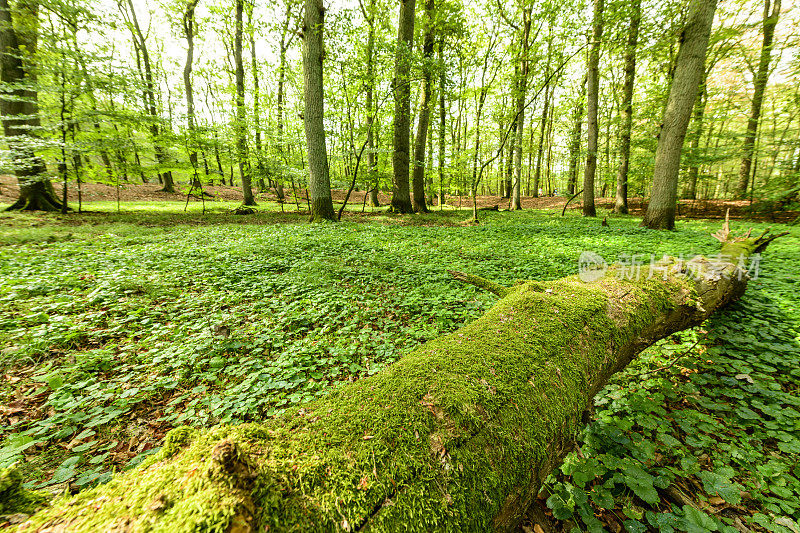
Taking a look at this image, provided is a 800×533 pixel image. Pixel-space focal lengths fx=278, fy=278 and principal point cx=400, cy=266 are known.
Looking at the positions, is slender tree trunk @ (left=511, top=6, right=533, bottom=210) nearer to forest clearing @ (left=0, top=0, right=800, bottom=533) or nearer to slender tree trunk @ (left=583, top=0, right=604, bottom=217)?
forest clearing @ (left=0, top=0, right=800, bottom=533)

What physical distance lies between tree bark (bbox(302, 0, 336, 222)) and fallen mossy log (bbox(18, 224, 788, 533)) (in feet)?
26.6

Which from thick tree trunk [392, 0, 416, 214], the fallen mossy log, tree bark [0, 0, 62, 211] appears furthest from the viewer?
thick tree trunk [392, 0, 416, 214]

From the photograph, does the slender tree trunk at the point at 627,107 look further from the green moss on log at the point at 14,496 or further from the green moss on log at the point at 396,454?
the green moss on log at the point at 14,496

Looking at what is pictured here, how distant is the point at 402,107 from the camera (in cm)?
981

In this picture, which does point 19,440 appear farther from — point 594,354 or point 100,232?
point 100,232

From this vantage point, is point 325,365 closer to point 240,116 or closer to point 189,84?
point 240,116

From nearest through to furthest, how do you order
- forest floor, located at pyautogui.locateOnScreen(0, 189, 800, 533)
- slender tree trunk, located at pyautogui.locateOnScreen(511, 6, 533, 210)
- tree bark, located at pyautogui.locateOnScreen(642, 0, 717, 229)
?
1. forest floor, located at pyautogui.locateOnScreen(0, 189, 800, 533)
2. tree bark, located at pyautogui.locateOnScreen(642, 0, 717, 229)
3. slender tree trunk, located at pyautogui.locateOnScreen(511, 6, 533, 210)

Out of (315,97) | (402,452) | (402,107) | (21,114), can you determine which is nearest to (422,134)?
(402,107)

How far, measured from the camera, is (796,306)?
358 centimetres

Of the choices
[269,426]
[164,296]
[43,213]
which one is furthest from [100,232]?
[269,426]

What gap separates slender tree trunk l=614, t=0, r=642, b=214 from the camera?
8.30 meters

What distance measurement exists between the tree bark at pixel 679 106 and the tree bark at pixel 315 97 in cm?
970

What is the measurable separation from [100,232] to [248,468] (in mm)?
9805

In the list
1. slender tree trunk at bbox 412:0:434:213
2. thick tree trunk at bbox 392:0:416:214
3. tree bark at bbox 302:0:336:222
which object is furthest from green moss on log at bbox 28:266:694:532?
slender tree trunk at bbox 412:0:434:213
